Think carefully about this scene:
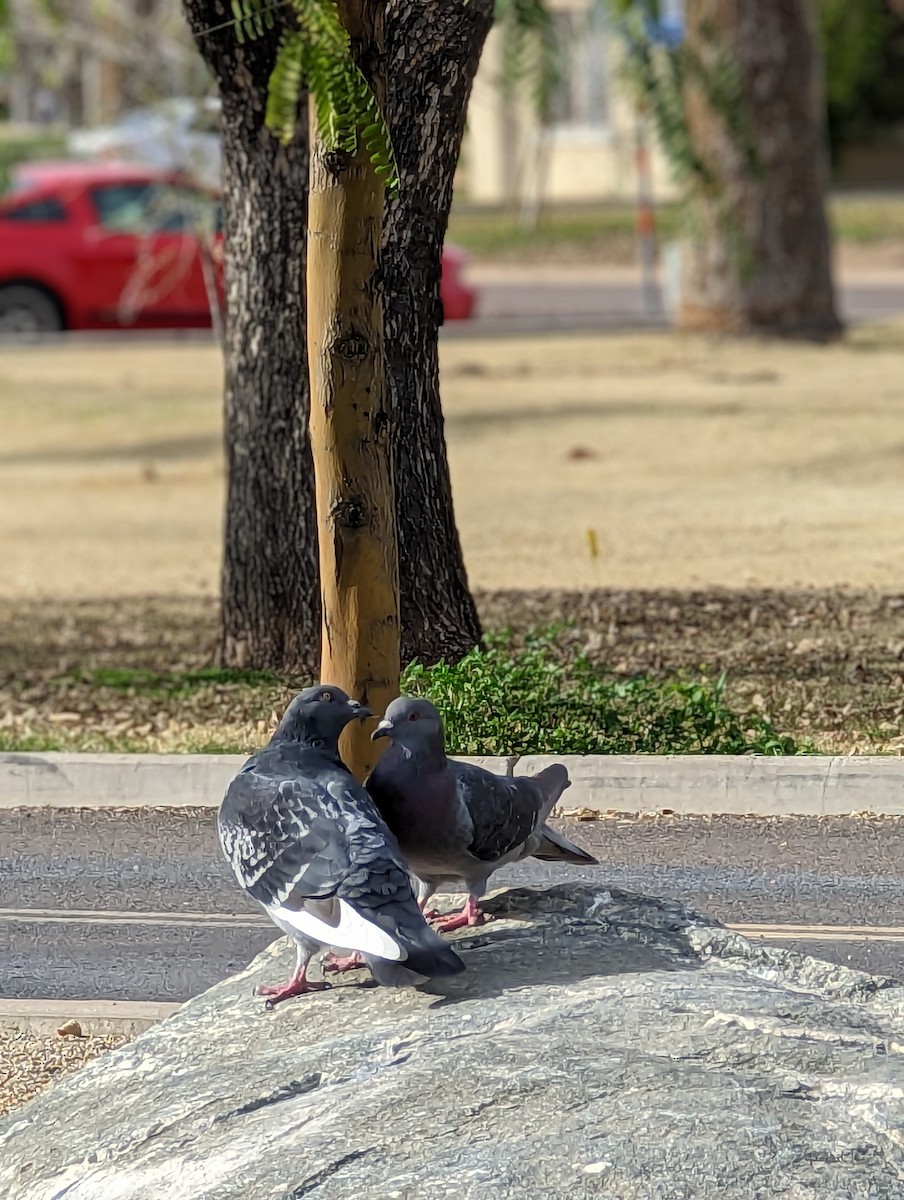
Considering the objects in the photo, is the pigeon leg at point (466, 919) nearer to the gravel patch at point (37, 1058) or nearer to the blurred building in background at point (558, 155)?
the gravel patch at point (37, 1058)

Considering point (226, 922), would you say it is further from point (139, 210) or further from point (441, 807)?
point (139, 210)

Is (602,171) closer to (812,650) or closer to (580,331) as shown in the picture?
(580,331)

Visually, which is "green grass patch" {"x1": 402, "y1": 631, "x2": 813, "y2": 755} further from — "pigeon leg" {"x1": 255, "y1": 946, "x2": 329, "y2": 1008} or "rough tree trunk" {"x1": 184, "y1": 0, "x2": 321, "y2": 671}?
"pigeon leg" {"x1": 255, "y1": 946, "x2": 329, "y2": 1008}

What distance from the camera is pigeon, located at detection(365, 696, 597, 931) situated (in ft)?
17.4

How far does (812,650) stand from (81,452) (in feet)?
32.8

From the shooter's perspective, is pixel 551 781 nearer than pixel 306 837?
No

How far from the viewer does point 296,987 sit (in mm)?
5172

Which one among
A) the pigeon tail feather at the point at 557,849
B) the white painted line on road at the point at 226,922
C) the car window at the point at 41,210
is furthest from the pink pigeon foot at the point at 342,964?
the car window at the point at 41,210

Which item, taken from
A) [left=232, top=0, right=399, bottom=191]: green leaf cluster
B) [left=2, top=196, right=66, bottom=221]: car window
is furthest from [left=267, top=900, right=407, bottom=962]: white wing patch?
[left=2, top=196, right=66, bottom=221]: car window

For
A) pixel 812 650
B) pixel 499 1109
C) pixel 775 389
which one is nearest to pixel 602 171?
pixel 775 389

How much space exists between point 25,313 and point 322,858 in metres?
21.5

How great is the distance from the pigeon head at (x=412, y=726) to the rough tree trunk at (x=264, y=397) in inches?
190

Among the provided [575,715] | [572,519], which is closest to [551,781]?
[575,715]

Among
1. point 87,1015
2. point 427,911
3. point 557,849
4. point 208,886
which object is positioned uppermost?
point 557,849
